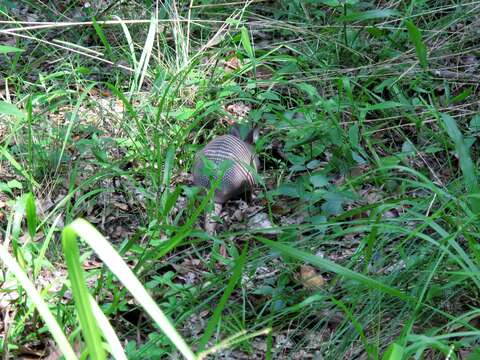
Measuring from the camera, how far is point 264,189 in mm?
3264

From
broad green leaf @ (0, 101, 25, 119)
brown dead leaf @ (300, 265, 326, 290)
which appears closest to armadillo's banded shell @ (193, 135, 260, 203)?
brown dead leaf @ (300, 265, 326, 290)

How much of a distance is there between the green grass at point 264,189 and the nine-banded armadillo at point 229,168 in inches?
4.1

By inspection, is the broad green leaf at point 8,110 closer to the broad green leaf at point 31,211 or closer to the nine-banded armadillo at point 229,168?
the broad green leaf at point 31,211

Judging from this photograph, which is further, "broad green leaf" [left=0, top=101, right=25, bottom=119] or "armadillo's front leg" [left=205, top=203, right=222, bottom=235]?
"armadillo's front leg" [left=205, top=203, right=222, bottom=235]

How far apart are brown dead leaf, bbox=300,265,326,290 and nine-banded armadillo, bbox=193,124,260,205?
0.67 metres

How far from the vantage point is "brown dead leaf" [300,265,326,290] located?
2.45 meters

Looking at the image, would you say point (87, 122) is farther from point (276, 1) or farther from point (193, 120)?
point (276, 1)

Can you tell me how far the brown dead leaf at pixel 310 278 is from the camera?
2452 mm

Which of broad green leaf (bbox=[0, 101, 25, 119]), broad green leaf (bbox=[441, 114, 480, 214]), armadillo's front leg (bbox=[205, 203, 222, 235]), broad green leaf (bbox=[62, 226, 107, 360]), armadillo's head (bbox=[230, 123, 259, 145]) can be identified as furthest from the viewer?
armadillo's head (bbox=[230, 123, 259, 145])

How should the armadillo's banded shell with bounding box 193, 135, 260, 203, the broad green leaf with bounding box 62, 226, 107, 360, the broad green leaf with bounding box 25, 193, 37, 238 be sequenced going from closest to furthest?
the broad green leaf with bounding box 62, 226, 107, 360 → the broad green leaf with bounding box 25, 193, 37, 238 → the armadillo's banded shell with bounding box 193, 135, 260, 203

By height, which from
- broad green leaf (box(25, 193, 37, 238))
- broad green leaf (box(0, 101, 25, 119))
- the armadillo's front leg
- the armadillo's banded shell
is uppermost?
broad green leaf (box(0, 101, 25, 119))

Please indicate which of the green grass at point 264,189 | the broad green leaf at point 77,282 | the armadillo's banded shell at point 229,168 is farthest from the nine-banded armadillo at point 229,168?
the broad green leaf at point 77,282

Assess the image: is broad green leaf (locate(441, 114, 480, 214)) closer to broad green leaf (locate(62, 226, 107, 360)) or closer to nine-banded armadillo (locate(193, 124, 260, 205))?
nine-banded armadillo (locate(193, 124, 260, 205))

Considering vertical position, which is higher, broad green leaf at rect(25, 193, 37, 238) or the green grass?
broad green leaf at rect(25, 193, 37, 238)
